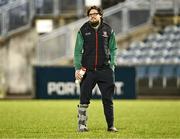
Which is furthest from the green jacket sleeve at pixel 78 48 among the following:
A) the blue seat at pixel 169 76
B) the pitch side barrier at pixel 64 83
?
the blue seat at pixel 169 76

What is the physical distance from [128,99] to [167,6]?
6.83m

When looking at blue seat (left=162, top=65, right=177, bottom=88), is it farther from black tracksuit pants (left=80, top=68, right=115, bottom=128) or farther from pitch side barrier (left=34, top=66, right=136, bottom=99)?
black tracksuit pants (left=80, top=68, right=115, bottom=128)

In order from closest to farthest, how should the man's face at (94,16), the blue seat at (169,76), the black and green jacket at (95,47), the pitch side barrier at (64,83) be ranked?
the man's face at (94,16) < the black and green jacket at (95,47) < the pitch side barrier at (64,83) < the blue seat at (169,76)

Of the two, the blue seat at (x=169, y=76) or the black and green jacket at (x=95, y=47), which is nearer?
the black and green jacket at (x=95, y=47)

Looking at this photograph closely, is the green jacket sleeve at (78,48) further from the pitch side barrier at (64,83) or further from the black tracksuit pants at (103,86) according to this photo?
the pitch side barrier at (64,83)

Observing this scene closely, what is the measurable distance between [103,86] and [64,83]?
14660mm

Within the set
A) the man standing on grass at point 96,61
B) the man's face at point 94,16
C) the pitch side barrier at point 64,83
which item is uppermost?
the man's face at point 94,16

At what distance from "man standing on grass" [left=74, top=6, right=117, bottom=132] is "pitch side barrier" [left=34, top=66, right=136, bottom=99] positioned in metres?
14.4

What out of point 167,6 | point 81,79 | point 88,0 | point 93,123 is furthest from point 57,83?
point 81,79

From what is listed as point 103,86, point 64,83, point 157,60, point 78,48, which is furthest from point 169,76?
point 78,48

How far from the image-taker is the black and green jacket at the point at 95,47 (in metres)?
11.1

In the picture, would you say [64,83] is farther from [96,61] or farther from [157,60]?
[96,61]

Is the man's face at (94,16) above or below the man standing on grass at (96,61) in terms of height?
above

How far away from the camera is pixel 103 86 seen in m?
11.2
